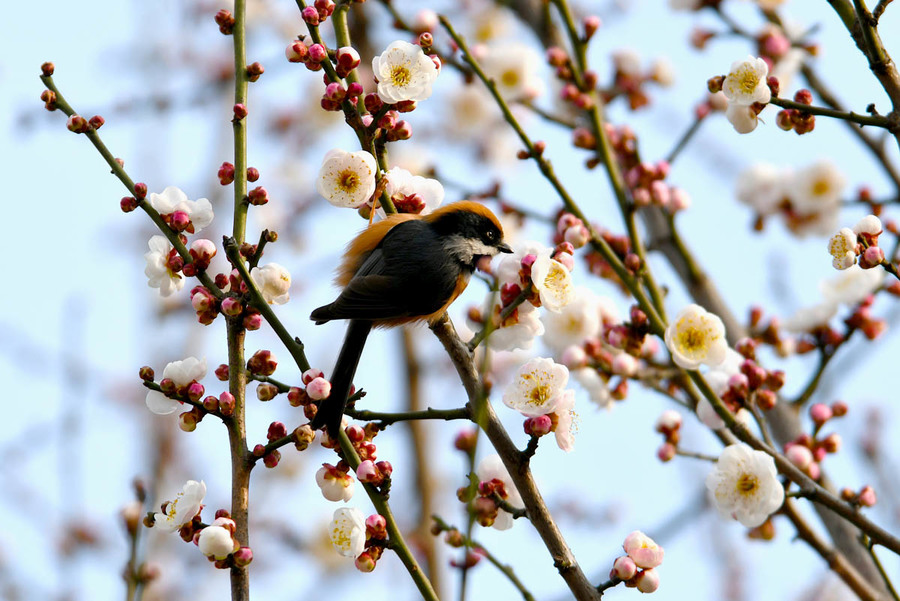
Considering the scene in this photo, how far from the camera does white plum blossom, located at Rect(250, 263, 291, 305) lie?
91.9 inches

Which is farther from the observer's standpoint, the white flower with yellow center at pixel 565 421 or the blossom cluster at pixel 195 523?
the white flower with yellow center at pixel 565 421

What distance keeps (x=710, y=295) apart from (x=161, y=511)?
2.79 meters

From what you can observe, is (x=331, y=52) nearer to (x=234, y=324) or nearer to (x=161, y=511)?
(x=234, y=324)

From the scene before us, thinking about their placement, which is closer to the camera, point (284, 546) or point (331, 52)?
point (331, 52)

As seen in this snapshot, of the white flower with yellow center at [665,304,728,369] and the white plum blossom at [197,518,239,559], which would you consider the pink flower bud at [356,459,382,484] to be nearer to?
the white plum blossom at [197,518,239,559]

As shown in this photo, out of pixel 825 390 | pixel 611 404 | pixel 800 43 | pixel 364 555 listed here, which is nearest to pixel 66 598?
pixel 364 555

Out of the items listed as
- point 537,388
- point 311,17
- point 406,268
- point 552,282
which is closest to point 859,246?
point 552,282

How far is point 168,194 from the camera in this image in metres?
2.25

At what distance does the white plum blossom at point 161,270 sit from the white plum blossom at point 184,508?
493 millimetres

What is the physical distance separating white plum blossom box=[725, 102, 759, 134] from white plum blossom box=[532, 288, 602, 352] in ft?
3.89

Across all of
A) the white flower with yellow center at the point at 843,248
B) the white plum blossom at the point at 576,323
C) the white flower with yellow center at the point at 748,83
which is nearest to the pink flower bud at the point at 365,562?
the white flower with yellow center at the point at 843,248

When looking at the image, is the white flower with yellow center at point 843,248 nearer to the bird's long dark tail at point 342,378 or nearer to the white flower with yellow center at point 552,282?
the white flower with yellow center at point 552,282

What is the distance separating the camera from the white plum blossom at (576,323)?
369 centimetres

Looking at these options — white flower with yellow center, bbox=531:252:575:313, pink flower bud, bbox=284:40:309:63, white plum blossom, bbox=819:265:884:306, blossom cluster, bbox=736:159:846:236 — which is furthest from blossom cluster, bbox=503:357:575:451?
blossom cluster, bbox=736:159:846:236
